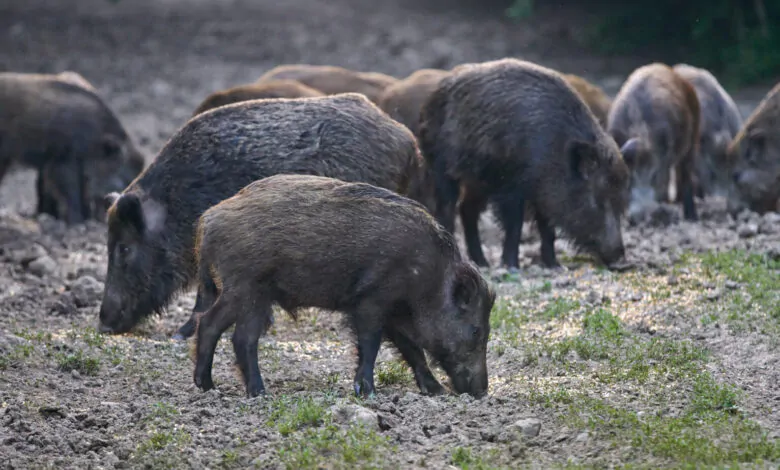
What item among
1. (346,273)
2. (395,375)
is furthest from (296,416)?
(395,375)

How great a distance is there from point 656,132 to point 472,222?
8.67ft

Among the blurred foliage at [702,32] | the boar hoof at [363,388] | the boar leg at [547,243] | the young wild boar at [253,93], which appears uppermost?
the young wild boar at [253,93]

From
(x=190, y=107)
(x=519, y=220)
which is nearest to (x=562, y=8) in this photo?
(x=190, y=107)

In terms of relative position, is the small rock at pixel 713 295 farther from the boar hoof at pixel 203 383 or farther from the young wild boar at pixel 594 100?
the young wild boar at pixel 594 100

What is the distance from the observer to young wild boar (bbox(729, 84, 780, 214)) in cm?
1233

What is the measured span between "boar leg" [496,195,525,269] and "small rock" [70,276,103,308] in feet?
11.0

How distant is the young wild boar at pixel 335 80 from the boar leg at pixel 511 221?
8.35 ft

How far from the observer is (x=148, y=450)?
5.57m

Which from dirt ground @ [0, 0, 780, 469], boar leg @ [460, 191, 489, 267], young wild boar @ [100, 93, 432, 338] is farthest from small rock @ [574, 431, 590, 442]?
boar leg @ [460, 191, 489, 267]

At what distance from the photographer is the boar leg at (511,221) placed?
9.93 meters

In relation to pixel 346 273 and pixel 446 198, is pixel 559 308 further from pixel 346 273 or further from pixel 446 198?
pixel 346 273

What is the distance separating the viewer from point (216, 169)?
7.83 meters

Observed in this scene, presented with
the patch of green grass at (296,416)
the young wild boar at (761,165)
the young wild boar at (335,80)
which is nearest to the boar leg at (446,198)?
the young wild boar at (335,80)

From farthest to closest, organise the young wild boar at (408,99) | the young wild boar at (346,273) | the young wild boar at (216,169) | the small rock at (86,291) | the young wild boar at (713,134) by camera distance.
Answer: the young wild boar at (713,134) < the young wild boar at (408,99) < the small rock at (86,291) < the young wild boar at (216,169) < the young wild boar at (346,273)
